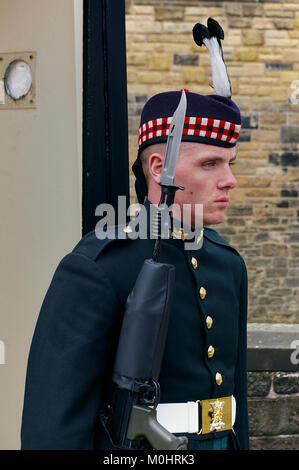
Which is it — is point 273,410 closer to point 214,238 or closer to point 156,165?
point 214,238

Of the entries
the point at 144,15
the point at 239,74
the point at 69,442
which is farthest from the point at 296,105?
the point at 69,442

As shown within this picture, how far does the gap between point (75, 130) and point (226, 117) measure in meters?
0.54

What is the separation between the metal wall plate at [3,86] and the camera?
6.88 ft

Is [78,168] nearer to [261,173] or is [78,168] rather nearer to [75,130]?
[75,130]

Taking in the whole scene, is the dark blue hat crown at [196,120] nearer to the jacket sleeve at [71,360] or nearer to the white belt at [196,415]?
the jacket sleeve at [71,360]

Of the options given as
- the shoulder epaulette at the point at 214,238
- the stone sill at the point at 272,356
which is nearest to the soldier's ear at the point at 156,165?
the shoulder epaulette at the point at 214,238

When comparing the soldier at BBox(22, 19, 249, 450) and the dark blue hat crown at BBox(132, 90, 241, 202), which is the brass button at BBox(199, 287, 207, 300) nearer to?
the soldier at BBox(22, 19, 249, 450)

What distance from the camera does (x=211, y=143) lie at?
1.66 metres

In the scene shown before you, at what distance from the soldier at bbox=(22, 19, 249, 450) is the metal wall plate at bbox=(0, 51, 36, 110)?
1.68 feet

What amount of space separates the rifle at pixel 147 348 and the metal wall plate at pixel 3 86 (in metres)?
0.72

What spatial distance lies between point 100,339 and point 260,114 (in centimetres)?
834

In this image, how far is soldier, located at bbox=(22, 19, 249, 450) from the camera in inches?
60.3

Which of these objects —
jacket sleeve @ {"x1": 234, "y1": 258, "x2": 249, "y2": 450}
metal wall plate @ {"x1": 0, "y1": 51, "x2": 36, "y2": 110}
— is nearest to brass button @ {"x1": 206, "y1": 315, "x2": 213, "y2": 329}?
jacket sleeve @ {"x1": 234, "y1": 258, "x2": 249, "y2": 450}

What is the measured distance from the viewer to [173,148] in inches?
60.6
